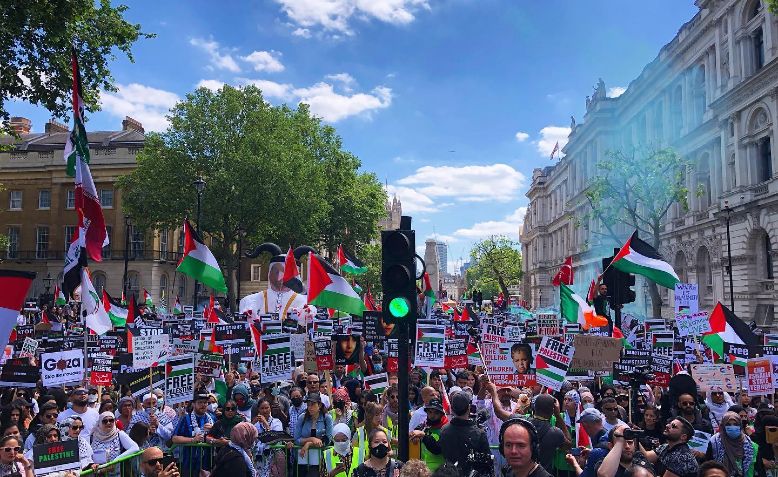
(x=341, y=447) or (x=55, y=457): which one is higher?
(x=55, y=457)

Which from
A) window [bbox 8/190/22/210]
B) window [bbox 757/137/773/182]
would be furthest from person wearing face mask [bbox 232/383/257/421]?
window [bbox 8/190/22/210]

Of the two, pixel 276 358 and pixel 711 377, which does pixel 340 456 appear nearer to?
pixel 276 358

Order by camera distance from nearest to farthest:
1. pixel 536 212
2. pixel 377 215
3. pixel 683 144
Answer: pixel 683 144 < pixel 377 215 < pixel 536 212

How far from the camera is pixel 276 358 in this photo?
1127 centimetres

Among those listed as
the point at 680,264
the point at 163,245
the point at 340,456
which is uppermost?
the point at 163,245

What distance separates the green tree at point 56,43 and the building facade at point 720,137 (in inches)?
Answer: 1119

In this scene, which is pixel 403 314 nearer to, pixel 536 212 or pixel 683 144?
pixel 683 144

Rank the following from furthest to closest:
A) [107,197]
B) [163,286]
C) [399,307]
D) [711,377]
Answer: [163,286]
[107,197]
[711,377]
[399,307]

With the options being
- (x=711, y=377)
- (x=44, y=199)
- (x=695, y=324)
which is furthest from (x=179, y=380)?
(x=44, y=199)

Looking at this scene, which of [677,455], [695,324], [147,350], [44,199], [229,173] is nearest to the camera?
[677,455]

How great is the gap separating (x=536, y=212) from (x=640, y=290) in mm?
57190

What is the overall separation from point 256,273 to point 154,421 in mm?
65819

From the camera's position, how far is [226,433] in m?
8.47

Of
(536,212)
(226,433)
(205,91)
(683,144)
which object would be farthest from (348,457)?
(536,212)
